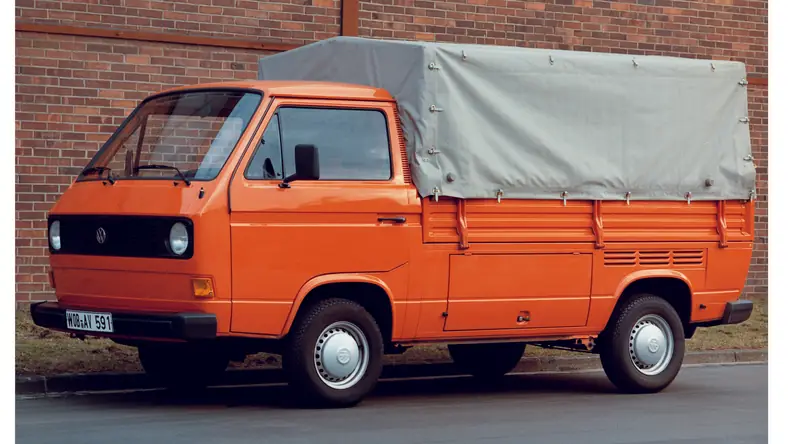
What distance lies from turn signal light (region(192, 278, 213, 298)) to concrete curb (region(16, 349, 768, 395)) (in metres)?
1.97

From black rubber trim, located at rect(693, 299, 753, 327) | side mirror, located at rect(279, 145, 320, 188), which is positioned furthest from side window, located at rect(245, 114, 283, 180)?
black rubber trim, located at rect(693, 299, 753, 327)

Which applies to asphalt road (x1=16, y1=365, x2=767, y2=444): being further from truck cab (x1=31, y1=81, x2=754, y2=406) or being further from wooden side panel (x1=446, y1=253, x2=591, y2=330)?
wooden side panel (x1=446, y1=253, x2=591, y2=330)

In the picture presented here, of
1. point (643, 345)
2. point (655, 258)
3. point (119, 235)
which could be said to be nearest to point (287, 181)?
point (119, 235)

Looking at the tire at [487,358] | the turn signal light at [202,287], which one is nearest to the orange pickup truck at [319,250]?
the turn signal light at [202,287]

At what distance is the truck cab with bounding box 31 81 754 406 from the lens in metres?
9.45

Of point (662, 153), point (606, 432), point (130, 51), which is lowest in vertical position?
point (606, 432)

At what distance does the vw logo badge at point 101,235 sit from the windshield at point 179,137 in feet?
1.53

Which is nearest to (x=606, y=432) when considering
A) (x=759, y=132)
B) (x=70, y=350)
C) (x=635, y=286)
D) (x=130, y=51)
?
(x=635, y=286)

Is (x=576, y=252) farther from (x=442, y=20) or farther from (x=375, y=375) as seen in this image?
(x=442, y=20)

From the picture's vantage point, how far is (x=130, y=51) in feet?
49.7

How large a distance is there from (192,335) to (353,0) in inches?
319

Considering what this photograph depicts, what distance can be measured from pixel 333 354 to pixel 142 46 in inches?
257

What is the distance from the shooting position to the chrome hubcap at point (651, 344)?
11.6 metres

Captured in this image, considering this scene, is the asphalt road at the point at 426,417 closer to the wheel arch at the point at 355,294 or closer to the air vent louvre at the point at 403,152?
the wheel arch at the point at 355,294
